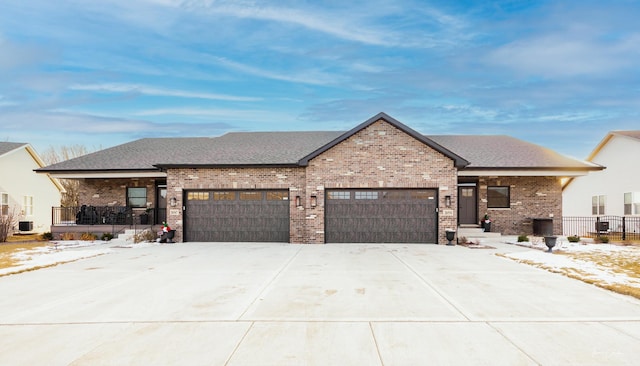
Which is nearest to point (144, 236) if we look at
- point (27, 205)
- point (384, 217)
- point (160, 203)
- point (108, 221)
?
point (108, 221)

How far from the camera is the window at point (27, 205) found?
101 ft

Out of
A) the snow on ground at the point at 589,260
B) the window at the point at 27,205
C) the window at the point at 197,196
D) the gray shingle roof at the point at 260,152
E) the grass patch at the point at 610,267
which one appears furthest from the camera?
the window at the point at 27,205

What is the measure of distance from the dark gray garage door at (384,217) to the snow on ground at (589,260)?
15.2 ft

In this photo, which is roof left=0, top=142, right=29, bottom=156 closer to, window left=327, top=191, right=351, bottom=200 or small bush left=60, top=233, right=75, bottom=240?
A: small bush left=60, top=233, right=75, bottom=240

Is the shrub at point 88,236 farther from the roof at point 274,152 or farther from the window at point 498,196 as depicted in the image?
the window at point 498,196

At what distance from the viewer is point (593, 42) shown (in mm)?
19938

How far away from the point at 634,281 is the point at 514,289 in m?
3.64

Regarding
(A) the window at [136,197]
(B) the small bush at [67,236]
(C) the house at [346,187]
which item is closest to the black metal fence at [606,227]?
(C) the house at [346,187]

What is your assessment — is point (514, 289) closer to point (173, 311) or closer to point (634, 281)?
point (634, 281)

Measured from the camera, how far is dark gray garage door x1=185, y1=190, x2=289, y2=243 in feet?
68.8

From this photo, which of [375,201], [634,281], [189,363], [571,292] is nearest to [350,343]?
[189,363]

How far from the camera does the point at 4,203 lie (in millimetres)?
28828

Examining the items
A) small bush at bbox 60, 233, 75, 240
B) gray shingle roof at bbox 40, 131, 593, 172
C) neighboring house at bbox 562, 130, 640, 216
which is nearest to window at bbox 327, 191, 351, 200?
gray shingle roof at bbox 40, 131, 593, 172

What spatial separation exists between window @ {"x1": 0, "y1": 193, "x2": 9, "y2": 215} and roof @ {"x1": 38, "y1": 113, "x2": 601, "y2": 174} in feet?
23.3
